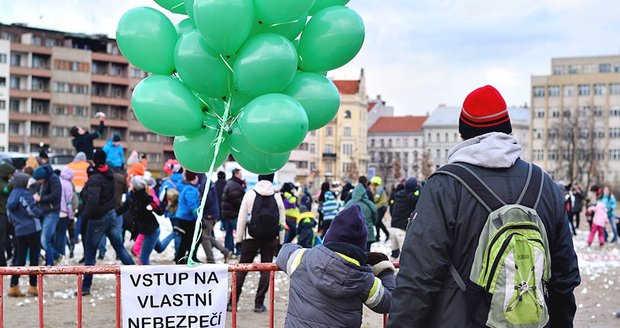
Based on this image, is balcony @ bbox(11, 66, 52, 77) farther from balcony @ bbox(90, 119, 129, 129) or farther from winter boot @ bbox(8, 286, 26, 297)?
winter boot @ bbox(8, 286, 26, 297)

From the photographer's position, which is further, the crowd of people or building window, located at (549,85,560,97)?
building window, located at (549,85,560,97)

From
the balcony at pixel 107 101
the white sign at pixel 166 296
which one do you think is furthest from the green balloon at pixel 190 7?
the balcony at pixel 107 101

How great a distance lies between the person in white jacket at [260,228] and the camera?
11.3 metres

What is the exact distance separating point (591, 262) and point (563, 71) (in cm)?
11652

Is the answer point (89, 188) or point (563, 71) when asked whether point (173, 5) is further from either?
point (563, 71)

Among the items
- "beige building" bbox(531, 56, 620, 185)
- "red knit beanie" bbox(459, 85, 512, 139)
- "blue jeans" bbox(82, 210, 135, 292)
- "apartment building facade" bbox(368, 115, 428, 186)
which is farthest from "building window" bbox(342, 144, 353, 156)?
"red knit beanie" bbox(459, 85, 512, 139)

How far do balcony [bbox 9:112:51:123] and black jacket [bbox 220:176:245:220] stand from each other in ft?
288

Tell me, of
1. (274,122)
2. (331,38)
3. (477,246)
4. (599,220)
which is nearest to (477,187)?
(477,246)

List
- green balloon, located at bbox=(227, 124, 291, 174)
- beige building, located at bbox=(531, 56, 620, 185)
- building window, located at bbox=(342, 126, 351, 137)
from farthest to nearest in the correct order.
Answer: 1. building window, located at bbox=(342, 126, 351, 137)
2. beige building, located at bbox=(531, 56, 620, 185)
3. green balloon, located at bbox=(227, 124, 291, 174)

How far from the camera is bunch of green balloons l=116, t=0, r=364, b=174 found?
6574mm

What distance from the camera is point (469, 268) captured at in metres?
4.33

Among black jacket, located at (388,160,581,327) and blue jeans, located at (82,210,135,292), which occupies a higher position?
black jacket, located at (388,160,581,327)

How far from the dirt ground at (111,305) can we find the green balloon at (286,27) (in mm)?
4612

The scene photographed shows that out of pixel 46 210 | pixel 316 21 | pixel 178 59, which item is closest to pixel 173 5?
pixel 178 59
